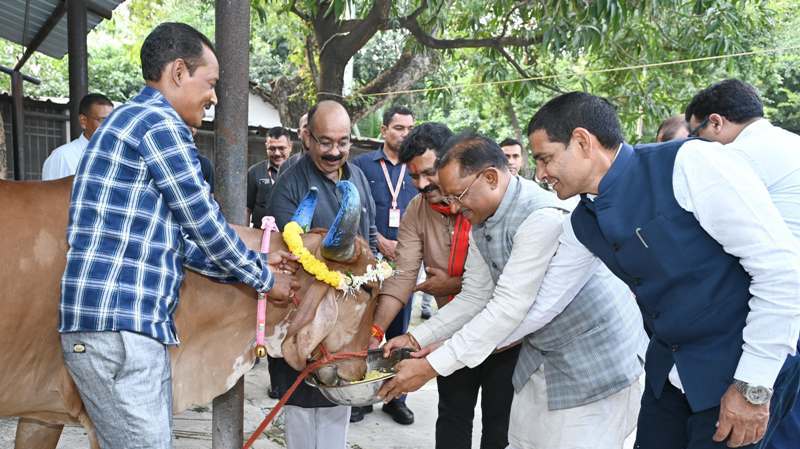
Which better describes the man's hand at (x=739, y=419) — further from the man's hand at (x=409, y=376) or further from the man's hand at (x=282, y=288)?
the man's hand at (x=282, y=288)

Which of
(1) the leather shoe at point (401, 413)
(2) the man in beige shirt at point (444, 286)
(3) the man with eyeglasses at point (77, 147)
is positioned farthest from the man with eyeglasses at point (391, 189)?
(3) the man with eyeglasses at point (77, 147)

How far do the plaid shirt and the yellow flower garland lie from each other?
0.64 metres

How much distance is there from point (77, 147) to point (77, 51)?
2.32 metres

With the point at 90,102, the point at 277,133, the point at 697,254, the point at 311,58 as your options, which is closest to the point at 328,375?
the point at 697,254

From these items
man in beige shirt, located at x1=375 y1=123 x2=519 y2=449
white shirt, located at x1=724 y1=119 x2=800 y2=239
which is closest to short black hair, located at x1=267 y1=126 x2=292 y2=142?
man in beige shirt, located at x1=375 y1=123 x2=519 y2=449

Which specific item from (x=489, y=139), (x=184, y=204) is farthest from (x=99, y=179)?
(x=489, y=139)

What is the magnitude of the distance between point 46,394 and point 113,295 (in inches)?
28.2

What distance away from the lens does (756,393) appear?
2.12m

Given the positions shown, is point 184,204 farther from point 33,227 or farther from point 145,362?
point 33,227

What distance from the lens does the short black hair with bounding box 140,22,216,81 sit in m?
2.47

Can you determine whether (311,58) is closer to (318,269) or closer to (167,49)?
(318,269)

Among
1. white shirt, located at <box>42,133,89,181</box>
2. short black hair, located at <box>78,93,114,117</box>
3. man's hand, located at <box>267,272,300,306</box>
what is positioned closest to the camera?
man's hand, located at <box>267,272,300,306</box>

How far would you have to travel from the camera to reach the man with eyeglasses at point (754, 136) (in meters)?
3.58

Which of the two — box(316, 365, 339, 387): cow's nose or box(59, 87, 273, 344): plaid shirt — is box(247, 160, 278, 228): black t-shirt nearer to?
box(316, 365, 339, 387): cow's nose
